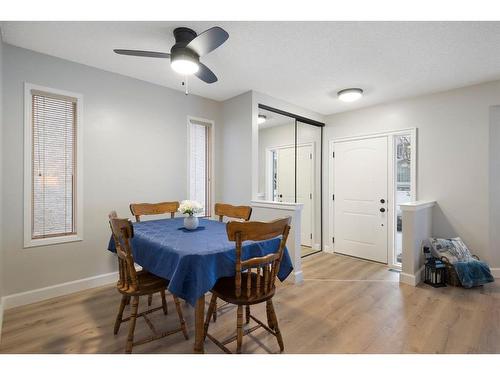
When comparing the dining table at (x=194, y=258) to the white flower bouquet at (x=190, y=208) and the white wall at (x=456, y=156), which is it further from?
the white wall at (x=456, y=156)

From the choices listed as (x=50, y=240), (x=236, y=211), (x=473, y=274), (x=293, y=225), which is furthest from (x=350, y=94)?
(x=50, y=240)

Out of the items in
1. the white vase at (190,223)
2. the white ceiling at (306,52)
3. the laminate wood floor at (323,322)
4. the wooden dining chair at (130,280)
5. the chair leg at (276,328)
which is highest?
the white ceiling at (306,52)

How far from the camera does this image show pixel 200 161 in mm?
4039

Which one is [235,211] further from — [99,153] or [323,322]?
[99,153]

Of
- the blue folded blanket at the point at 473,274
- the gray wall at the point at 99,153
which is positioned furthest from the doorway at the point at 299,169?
the blue folded blanket at the point at 473,274

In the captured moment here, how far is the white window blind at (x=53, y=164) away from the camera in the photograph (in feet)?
8.77

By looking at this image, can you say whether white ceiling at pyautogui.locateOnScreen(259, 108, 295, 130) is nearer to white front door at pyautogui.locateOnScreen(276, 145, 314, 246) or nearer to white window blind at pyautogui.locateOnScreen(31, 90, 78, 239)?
white front door at pyautogui.locateOnScreen(276, 145, 314, 246)

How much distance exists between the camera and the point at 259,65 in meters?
2.88

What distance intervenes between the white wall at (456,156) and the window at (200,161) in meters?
2.89

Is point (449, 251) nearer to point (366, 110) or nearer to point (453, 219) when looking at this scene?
point (453, 219)

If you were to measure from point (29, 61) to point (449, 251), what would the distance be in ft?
16.8

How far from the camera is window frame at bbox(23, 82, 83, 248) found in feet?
8.46

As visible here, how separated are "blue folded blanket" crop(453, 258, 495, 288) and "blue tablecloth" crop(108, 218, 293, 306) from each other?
233 cm
